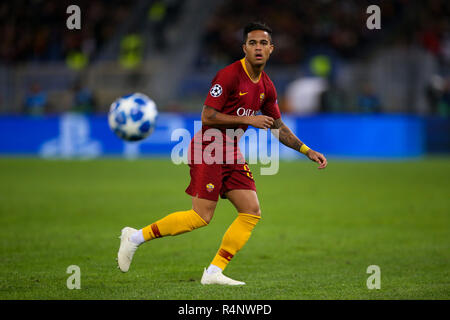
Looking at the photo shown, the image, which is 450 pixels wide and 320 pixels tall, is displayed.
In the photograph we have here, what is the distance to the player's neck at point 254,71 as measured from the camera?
18.9 ft

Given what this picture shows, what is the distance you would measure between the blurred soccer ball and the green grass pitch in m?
1.32

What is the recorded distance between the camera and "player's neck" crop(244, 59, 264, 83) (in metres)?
5.77

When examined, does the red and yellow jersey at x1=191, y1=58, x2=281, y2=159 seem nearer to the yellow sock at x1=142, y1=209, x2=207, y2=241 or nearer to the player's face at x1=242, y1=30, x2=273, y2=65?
the player's face at x1=242, y1=30, x2=273, y2=65

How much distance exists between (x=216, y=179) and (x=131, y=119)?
8.49ft

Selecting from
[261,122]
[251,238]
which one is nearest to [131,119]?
[251,238]

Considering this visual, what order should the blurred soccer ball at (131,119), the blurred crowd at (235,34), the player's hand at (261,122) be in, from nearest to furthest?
the player's hand at (261,122)
the blurred soccer ball at (131,119)
the blurred crowd at (235,34)

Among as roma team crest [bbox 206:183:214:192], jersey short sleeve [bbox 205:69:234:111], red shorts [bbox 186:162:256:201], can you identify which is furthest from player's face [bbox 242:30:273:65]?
as roma team crest [bbox 206:183:214:192]

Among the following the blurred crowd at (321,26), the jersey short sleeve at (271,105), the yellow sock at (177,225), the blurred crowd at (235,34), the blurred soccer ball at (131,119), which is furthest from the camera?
the blurred crowd at (321,26)

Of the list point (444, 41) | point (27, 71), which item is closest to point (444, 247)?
point (444, 41)

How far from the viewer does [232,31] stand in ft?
86.3
